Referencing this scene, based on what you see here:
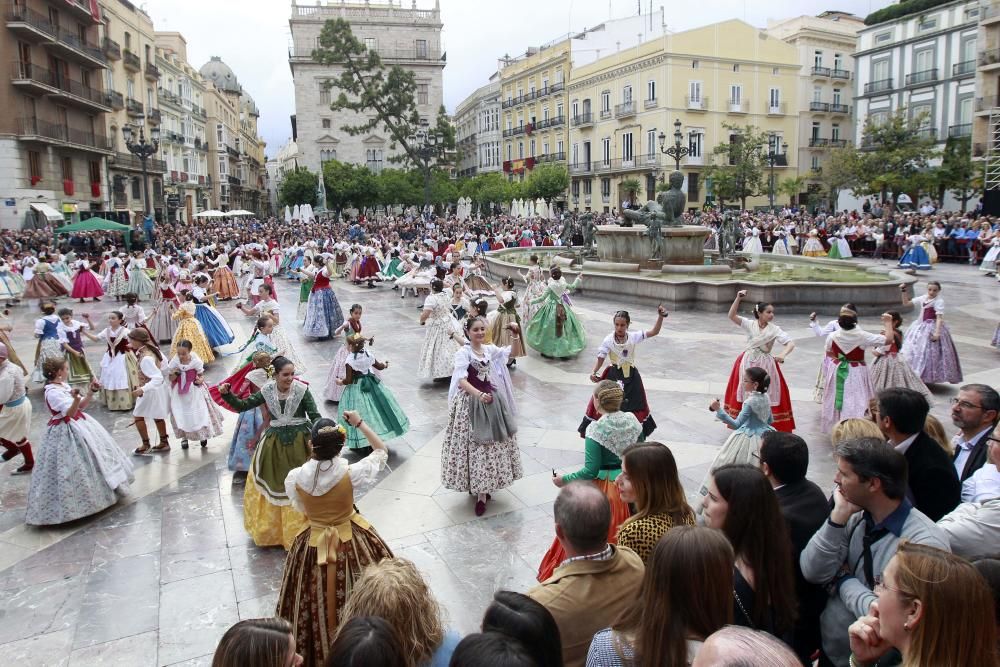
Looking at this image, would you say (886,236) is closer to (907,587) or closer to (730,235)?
(730,235)

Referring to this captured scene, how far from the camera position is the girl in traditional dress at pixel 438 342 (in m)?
9.77

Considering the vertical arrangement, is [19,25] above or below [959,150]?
above

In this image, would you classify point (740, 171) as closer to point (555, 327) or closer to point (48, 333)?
point (555, 327)

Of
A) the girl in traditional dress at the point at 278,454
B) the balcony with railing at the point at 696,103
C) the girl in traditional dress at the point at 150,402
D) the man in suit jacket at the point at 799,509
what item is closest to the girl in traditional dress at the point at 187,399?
the girl in traditional dress at the point at 150,402

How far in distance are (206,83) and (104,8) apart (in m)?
22.4

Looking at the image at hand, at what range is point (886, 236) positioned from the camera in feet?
83.9

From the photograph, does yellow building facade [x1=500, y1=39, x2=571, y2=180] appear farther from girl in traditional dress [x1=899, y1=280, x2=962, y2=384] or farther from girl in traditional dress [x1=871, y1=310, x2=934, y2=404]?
girl in traditional dress [x1=871, y1=310, x2=934, y2=404]

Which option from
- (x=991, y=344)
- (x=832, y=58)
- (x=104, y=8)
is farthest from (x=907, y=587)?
(x=832, y=58)

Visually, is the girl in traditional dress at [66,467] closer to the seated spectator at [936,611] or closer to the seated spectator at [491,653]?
the seated spectator at [491,653]

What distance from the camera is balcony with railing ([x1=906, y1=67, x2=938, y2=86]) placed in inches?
1497

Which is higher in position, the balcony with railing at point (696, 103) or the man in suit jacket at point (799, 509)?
the balcony with railing at point (696, 103)

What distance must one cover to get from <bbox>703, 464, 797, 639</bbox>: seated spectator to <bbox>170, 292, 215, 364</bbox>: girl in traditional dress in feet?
31.7

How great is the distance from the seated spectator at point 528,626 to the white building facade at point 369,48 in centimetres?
6367

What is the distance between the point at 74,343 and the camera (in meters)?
9.74
